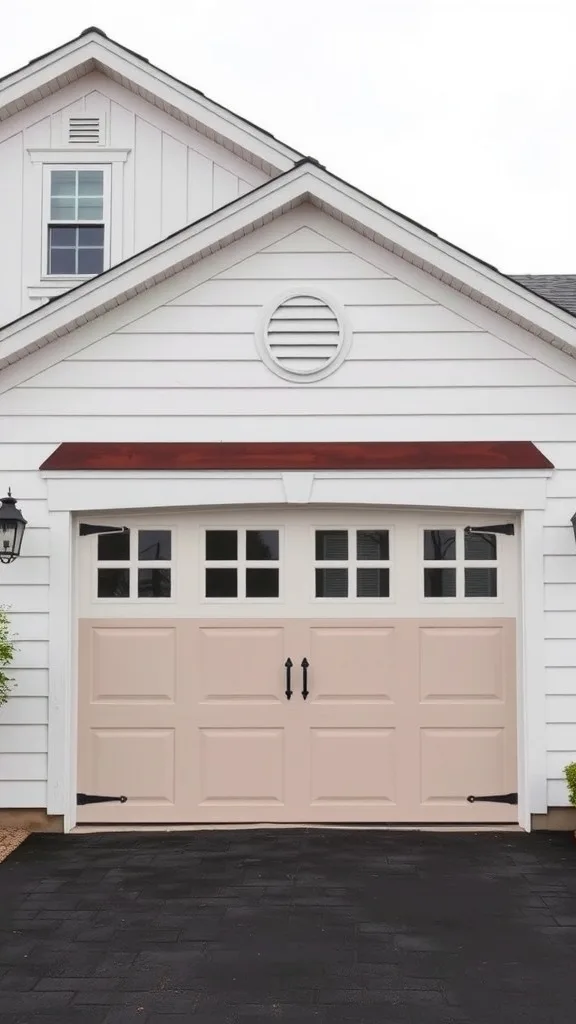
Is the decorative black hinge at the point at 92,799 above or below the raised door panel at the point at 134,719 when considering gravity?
below

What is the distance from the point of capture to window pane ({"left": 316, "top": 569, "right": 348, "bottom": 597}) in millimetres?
7328

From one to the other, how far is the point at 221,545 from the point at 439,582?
5.55 ft

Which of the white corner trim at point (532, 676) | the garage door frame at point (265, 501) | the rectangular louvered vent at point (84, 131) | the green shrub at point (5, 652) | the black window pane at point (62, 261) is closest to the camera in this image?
the green shrub at point (5, 652)

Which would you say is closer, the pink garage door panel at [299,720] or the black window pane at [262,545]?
the pink garage door panel at [299,720]

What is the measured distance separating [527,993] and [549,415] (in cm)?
423

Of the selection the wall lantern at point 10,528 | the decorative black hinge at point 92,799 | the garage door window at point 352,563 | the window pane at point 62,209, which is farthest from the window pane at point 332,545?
the window pane at point 62,209

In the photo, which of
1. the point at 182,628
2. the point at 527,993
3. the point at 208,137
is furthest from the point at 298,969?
the point at 208,137

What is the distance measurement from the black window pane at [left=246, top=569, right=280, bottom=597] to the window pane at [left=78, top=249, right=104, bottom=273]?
3.66m

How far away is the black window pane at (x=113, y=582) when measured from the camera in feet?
24.2

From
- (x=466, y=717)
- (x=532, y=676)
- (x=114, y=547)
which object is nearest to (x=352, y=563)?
(x=466, y=717)

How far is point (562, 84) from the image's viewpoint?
19047 millimetres

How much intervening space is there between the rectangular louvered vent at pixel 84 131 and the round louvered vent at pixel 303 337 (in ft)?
11.2

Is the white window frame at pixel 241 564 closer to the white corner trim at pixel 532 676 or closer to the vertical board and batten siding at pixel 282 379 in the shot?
the vertical board and batten siding at pixel 282 379

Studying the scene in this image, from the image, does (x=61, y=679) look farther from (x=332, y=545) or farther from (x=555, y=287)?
(x=555, y=287)
